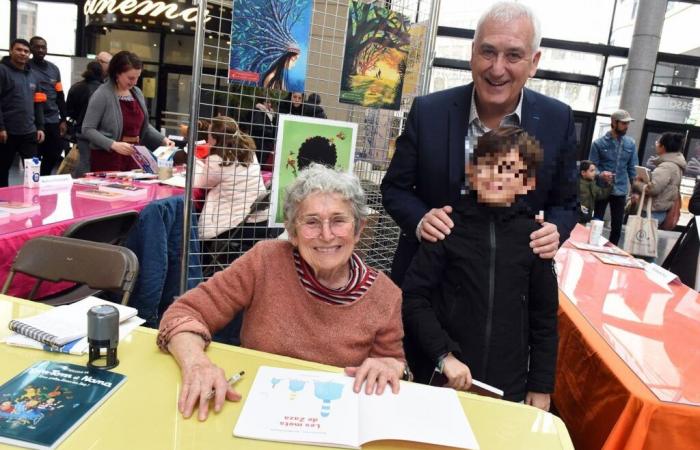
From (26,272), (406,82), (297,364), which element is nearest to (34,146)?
(26,272)

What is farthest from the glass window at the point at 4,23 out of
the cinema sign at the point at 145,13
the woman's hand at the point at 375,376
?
the woman's hand at the point at 375,376

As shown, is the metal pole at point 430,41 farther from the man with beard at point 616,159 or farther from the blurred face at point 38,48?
the blurred face at point 38,48


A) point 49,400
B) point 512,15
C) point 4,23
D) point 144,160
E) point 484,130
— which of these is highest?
point 4,23

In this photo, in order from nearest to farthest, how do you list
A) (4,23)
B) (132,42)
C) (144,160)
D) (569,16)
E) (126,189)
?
(126,189), (144,160), (569,16), (132,42), (4,23)

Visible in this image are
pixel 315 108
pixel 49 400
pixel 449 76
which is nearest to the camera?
pixel 49 400

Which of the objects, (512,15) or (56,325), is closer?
(56,325)

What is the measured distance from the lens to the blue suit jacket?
1711 millimetres

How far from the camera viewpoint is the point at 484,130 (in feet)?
5.74

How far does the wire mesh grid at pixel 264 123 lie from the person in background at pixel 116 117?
1.77 metres

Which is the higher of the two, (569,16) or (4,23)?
(569,16)

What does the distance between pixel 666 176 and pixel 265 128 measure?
5662 mm

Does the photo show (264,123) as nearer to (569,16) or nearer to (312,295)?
(312,295)

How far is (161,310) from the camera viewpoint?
3.17 m

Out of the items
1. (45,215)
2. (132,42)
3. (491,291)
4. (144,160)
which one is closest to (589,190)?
(144,160)
